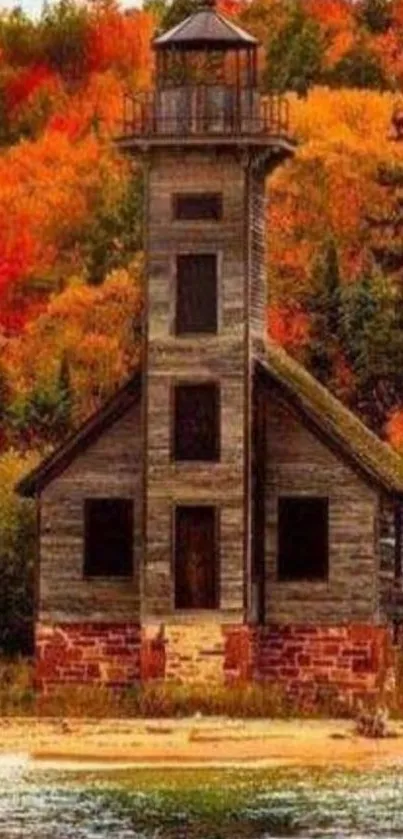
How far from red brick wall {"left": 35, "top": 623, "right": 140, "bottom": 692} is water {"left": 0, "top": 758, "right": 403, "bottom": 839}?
Answer: 10.2 metres

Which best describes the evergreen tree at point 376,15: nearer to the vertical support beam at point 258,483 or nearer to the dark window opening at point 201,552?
the vertical support beam at point 258,483

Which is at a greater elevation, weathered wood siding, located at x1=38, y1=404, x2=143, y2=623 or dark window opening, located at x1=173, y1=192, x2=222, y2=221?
dark window opening, located at x1=173, y1=192, x2=222, y2=221

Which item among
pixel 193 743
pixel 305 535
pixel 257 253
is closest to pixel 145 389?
pixel 257 253

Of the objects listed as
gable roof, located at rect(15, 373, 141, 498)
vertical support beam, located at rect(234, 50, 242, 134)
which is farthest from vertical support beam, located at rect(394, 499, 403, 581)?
vertical support beam, located at rect(234, 50, 242, 134)

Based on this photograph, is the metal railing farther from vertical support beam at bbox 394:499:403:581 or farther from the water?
the water

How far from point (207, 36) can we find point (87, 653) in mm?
11842

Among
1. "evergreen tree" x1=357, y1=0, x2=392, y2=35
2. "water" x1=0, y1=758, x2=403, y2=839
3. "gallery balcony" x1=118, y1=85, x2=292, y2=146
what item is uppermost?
"gallery balcony" x1=118, y1=85, x2=292, y2=146

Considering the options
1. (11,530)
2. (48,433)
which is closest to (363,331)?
(48,433)

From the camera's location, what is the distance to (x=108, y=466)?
252 ft

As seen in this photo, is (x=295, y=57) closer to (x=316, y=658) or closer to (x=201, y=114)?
(x=201, y=114)

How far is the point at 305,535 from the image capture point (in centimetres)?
7588

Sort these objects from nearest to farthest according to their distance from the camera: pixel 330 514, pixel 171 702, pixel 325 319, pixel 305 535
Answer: pixel 171 702, pixel 330 514, pixel 305 535, pixel 325 319

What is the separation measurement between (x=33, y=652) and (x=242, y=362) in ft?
28.3

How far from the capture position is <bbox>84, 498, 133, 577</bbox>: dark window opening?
76.8 metres
